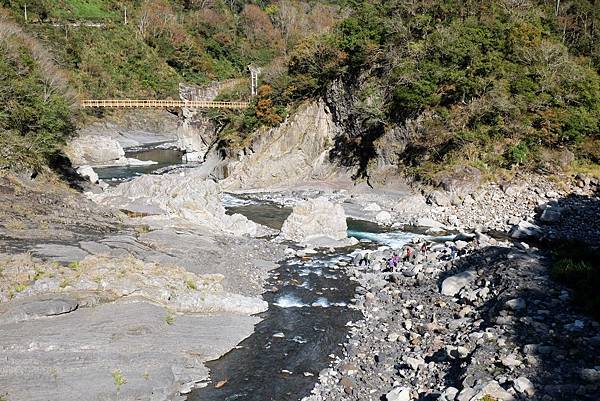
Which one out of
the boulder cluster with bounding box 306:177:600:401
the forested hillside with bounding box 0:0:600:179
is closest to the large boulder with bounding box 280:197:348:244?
the boulder cluster with bounding box 306:177:600:401

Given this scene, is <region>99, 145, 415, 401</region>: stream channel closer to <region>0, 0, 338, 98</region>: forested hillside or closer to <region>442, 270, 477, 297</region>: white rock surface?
<region>442, 270, 477, 297</region>: white rock surface

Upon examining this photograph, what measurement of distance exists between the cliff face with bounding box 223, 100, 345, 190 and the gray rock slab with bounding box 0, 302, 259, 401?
30.6m

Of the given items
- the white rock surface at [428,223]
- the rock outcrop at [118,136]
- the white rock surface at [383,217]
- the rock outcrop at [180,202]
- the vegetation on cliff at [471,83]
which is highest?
the vegetation on cliff at [471,83]

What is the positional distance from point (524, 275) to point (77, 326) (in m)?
14.7

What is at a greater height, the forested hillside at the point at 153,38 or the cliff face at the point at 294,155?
the forested hillside at the point at 153,38

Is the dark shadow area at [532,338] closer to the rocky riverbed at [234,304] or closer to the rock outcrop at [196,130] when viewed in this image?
the rocky riverbed at [234,304]

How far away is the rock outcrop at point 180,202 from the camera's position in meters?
29.1

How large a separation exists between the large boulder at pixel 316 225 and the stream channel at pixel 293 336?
66.3 inches

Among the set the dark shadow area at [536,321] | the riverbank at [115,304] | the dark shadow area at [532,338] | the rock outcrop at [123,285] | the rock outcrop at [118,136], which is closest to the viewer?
the dark shadow area at [532,338]

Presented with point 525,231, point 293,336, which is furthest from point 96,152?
point 293,336

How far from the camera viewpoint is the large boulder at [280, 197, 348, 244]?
27812 mm

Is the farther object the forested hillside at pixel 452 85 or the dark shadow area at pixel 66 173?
the forested hillside at pixel 452 85

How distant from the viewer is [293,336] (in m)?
16.5

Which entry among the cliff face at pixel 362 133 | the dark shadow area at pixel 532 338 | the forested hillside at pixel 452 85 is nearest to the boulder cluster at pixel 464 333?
the dark shadow area at pixel 532 338
